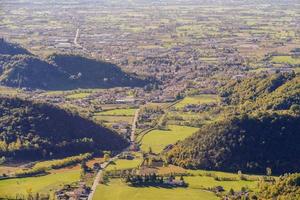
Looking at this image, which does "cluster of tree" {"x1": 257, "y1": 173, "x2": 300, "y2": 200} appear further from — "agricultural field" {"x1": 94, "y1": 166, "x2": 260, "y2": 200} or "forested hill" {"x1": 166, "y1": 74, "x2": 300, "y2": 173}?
"forested hill" {"x1": 166, "y1": 74, "x2": 300, "y2": 173}

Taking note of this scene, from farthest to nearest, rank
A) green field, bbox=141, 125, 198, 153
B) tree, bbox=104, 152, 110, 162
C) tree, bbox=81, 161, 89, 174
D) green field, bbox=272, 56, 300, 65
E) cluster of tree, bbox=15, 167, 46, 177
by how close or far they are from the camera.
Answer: green field, bbox=272, 56, 300, 65
green field, bbox=141, 125, 198, 153
tree, bbox=104, 152, 110, 162
tree, bbox=81, 161, 89, 174
cluster of tree, bbox=15, 167, 46, 177

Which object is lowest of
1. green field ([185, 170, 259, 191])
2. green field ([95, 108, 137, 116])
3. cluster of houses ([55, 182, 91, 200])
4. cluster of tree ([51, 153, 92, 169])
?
cluster of houses ([55, 182, 91, 200])

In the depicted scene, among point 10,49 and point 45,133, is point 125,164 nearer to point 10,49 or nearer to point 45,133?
point 45,133

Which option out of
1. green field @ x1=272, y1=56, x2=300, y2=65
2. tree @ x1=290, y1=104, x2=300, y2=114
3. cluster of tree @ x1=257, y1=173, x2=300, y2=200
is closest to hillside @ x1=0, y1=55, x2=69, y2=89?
green field @ x1=272, y1=56, x2=300, y2=65

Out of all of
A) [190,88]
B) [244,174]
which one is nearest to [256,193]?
[244,174]

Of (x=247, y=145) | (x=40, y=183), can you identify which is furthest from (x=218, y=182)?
(x=40, y=183)

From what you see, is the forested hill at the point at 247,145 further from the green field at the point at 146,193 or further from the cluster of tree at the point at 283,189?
the cluster of tree at the point at 283,189

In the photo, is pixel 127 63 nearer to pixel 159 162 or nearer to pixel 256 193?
pixel 159 162
